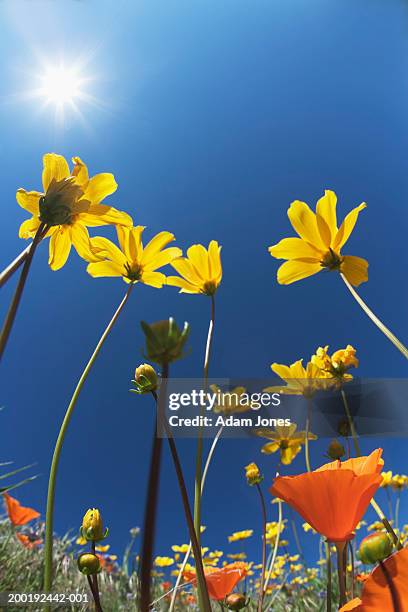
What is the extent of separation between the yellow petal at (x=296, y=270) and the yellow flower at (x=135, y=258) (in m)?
0.17

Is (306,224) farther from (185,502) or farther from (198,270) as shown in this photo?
(185,502)

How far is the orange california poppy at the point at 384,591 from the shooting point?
0.16 meters

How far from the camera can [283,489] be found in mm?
207

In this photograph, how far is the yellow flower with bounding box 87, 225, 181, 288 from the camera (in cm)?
59

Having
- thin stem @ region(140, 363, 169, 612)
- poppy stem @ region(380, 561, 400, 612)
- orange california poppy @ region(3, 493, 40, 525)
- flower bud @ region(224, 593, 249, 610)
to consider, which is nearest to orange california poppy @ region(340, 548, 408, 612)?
poppy stem @ region(380, 561, 400, 612)

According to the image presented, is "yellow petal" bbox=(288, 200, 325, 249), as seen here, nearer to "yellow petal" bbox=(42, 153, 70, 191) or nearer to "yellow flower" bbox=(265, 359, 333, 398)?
"yellow flower" bbox=(265, 359, 333, 398)

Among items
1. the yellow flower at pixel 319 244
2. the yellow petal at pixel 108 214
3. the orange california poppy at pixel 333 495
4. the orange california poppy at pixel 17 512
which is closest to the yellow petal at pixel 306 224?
the yellow flower at pixel 319 244

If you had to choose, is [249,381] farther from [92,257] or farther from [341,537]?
[341,537]

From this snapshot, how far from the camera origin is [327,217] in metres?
0.56

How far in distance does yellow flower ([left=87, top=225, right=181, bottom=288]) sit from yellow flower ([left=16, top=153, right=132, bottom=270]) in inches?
3.6

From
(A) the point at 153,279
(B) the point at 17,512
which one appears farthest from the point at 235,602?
(B) the point at 17,512

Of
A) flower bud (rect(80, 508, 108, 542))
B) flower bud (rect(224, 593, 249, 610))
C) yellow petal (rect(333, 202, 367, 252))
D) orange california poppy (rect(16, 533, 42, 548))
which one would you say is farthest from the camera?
orange california poppy (rect(16, 533, 42, 548))

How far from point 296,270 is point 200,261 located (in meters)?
0.16

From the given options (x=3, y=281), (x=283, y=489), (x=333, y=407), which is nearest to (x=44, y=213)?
(x=3, y=281)
